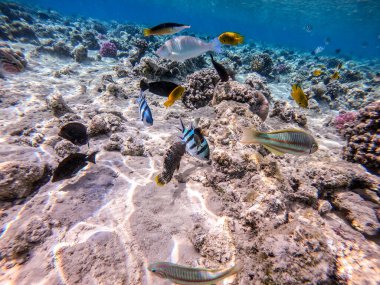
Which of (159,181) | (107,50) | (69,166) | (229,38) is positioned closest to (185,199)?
(159,181)

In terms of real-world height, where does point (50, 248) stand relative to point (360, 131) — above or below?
below

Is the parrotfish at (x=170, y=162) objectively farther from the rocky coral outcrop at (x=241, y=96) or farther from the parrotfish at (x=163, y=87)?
the rocky coral outcrop at (x=241, y=96)

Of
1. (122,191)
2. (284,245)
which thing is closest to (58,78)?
(122,191)

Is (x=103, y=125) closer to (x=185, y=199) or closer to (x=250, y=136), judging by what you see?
(x=185, y=199)

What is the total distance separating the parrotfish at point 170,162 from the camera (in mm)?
3219

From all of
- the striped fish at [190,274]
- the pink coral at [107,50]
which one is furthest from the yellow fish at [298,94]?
the pink coral at [107,50]

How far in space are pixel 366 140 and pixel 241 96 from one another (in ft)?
8.84

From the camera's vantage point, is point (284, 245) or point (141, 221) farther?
point (141, 221)

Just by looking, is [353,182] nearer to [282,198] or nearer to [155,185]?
[282,198]

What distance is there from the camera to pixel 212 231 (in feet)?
8.66

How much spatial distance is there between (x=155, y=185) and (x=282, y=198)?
6.36 ft

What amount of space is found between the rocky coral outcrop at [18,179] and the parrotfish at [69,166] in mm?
379

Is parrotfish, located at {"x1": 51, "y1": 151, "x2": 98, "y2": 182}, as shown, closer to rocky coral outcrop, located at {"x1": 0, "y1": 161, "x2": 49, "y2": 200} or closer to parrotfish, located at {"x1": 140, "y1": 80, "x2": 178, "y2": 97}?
rocky coral outcrop, located at {"x1": 0, "y1": 161, "x2": 49, "y2": 200}

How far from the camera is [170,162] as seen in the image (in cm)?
326
